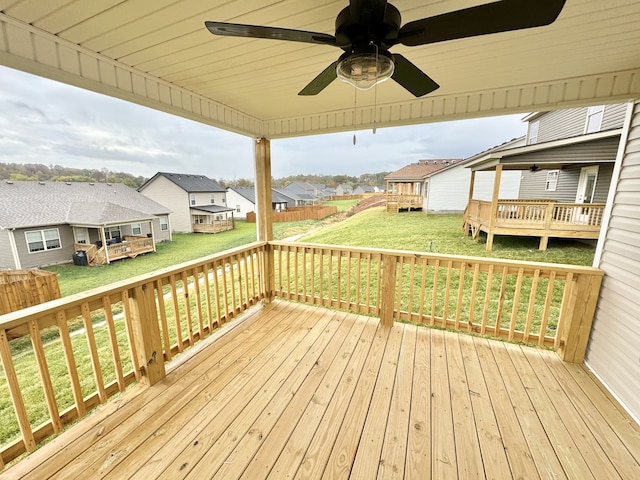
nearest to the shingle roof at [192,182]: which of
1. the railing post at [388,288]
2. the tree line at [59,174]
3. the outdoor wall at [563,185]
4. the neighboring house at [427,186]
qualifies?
the tree line at [59,174]

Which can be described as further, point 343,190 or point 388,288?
point 343,190

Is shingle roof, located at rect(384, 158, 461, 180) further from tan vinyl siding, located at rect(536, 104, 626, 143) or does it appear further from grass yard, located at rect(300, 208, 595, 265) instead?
tan vinyl siding, located at rect(536, 104, 626, 143)

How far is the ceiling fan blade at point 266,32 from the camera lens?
105 cm

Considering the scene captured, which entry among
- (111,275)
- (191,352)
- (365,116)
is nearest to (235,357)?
(191,352)

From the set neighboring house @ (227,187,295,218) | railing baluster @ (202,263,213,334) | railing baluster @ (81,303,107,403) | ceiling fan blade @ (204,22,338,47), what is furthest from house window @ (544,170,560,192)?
railing baluster @ (81,303,107,403)

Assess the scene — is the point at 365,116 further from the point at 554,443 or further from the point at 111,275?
the point at 554,443

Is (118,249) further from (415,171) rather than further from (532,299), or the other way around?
(415,171)

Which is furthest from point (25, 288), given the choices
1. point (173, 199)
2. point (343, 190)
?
point (343, 190)

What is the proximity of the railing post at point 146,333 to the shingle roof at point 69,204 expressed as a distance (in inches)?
22.6

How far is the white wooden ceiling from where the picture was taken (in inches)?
53.0

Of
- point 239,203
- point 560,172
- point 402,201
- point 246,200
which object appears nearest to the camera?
point 239,203

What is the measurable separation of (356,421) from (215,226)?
2.20m

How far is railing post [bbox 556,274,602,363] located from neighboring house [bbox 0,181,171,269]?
367 cm

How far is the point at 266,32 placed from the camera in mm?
1083
